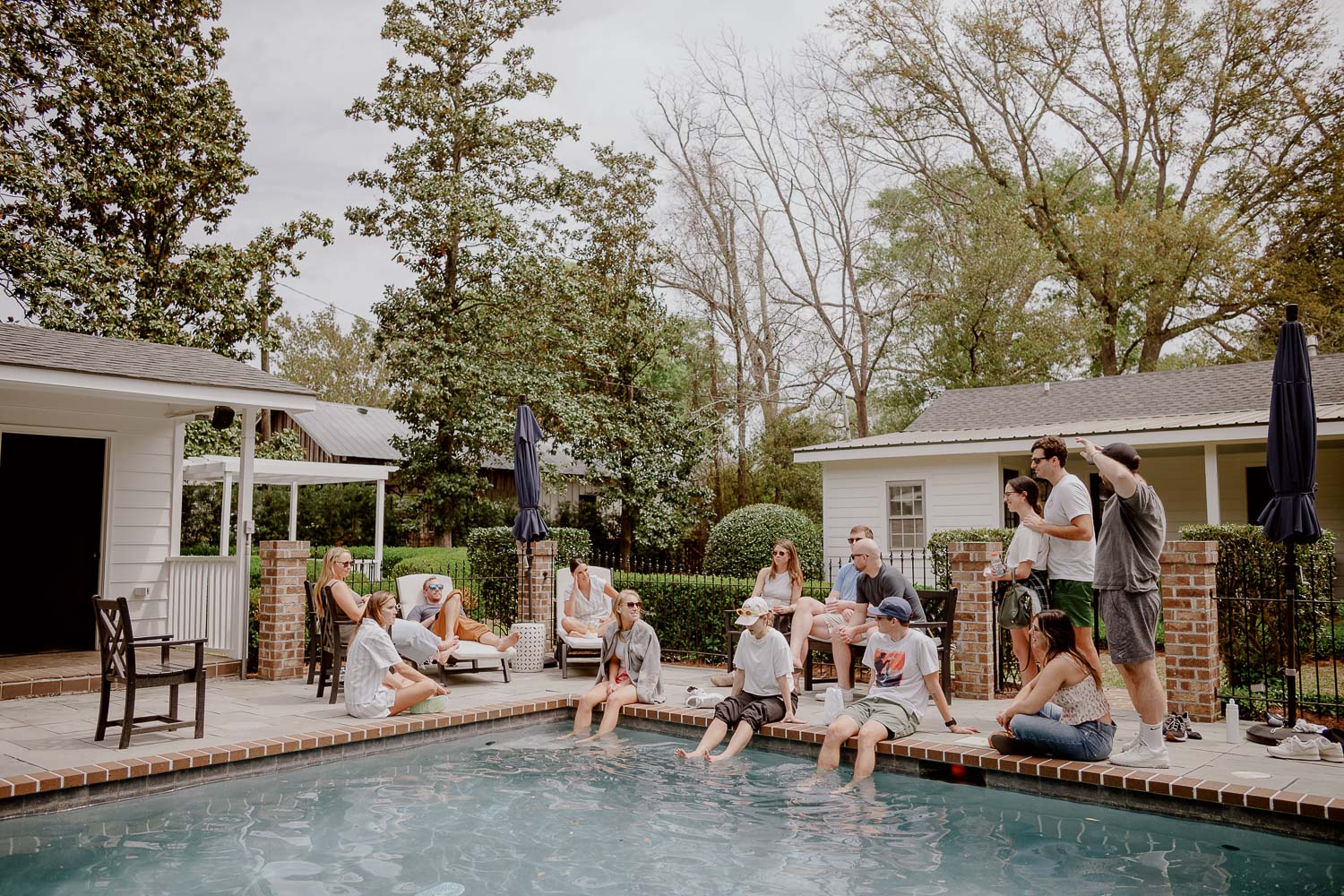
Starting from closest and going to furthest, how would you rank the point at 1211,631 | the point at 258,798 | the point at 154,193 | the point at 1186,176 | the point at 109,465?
the point at 258,798, the point at 1211,631, the point at 109,465, the point at 154,193, the point at 1186,176

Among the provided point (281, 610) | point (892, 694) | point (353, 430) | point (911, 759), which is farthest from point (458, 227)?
point (911, 759)

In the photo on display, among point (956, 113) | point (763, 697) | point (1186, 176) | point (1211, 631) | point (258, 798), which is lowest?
point (258, 798)

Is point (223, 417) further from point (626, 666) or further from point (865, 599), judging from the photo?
point (865, 599)

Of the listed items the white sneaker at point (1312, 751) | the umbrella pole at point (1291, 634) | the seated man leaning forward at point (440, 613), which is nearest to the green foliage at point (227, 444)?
the seated man leaning forward at point (440, 613)

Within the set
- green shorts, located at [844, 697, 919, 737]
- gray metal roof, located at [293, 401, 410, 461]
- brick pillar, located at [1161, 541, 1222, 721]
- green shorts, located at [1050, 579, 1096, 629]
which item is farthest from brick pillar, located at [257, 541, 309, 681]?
gray metal roof, located at [293, 401, 410, 461]

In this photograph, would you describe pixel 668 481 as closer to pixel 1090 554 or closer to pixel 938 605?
pixel 938 605

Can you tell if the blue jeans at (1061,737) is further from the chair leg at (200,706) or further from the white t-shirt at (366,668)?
the chair leg at (200,706)

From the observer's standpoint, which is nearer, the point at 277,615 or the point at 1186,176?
the point at 277,615

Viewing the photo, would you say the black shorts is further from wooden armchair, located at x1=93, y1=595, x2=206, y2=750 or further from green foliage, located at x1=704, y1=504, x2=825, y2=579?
green foliage, located at x1=704, y1=504, x2=825, y2=579

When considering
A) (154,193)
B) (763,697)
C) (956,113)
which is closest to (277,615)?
(763,697)

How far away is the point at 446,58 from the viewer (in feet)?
68.9

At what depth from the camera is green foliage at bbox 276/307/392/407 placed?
133ft

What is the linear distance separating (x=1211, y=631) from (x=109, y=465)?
10541 mm

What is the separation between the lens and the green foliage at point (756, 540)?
1554cm
